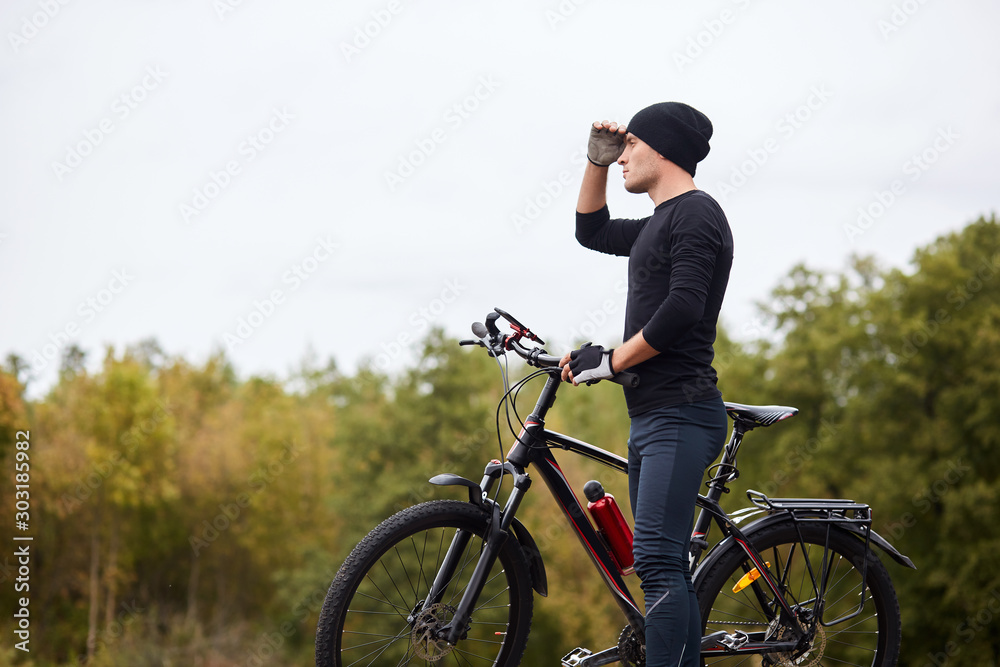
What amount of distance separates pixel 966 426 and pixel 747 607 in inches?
655

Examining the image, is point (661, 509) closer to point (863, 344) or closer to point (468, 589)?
point (468, 589)

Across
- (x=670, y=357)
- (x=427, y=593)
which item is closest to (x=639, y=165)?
(x=670, y=357)

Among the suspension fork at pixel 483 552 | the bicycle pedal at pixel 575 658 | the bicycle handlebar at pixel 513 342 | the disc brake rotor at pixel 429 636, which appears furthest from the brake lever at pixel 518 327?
the bicycle pedal at pixel 575 658

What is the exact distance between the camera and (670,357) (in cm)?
274

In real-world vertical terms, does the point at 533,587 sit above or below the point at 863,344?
below

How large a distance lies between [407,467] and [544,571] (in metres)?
21.2

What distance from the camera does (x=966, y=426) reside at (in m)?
17.5

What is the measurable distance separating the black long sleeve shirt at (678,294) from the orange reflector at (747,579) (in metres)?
0.87

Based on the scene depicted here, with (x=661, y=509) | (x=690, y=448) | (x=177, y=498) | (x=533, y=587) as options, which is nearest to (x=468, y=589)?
(x=533, y=587)

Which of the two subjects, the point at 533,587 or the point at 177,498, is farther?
the point at 177,498

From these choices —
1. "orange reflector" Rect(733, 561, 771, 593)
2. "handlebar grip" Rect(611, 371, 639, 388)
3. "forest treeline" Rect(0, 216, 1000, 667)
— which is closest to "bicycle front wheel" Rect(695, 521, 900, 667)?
"orange reflector" Rect(733, 561, 771, 593)

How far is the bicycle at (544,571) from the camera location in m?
2.67

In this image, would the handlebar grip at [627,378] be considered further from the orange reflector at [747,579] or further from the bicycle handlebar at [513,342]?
the orange reflector at [747,579]

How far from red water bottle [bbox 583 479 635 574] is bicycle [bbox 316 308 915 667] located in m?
0.02
